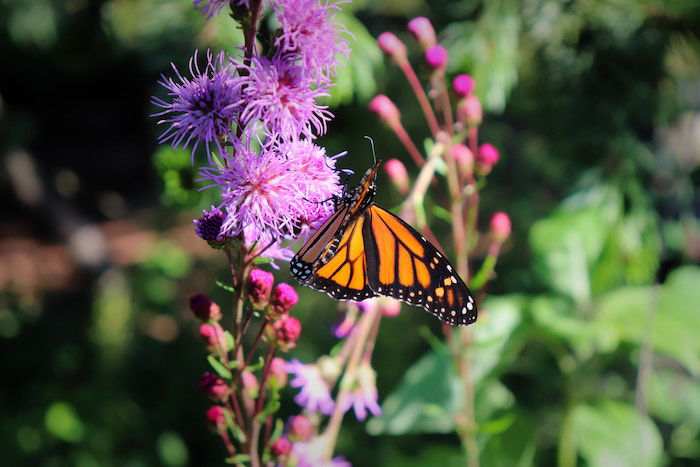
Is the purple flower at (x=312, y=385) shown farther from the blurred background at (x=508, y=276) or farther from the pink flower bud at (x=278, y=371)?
the blurred background at (x=508, y=276)

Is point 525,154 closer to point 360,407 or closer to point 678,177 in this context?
point 678,177

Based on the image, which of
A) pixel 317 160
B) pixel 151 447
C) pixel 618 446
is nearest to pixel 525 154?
pixel 618 446

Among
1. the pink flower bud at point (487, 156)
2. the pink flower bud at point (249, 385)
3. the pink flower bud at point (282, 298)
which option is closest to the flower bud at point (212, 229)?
the pink flower bud at point (282, 298)

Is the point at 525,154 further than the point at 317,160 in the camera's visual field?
Yes

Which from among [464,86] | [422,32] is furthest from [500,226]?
[422,32]

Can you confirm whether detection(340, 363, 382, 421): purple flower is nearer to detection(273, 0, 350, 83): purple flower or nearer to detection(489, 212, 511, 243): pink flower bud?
detection(489, 212, 511, 243): pink flower bud

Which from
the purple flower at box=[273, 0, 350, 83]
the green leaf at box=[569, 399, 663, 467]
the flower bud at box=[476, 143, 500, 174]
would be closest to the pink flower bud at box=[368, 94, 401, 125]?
the flower bud at box=[476, 143, 500, 174]

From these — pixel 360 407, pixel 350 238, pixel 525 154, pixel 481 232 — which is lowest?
pixel 360 407
